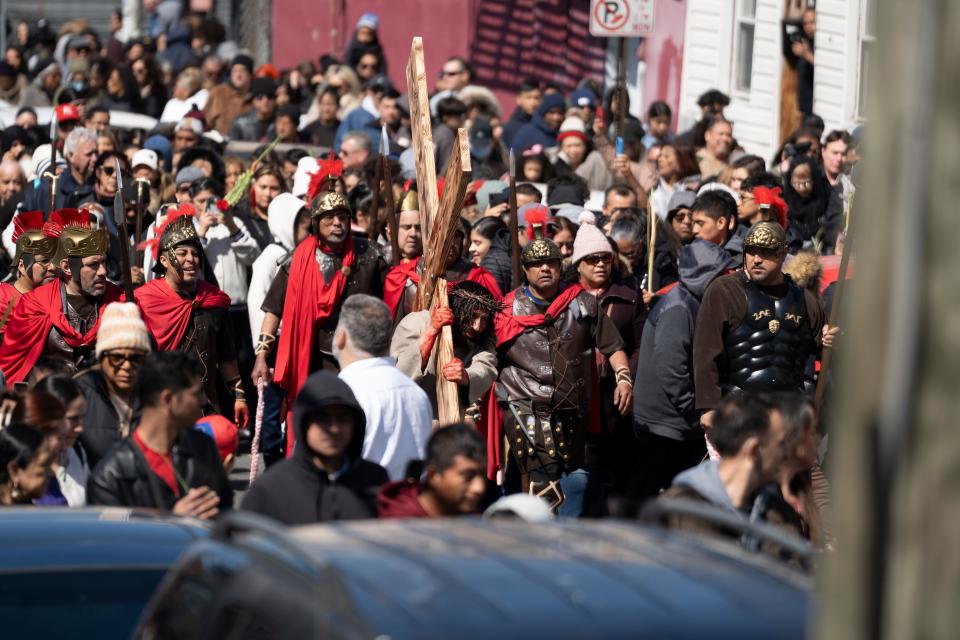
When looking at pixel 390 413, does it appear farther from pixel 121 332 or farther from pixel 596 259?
pixel 596 259

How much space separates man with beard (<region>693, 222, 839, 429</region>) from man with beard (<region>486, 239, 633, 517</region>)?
63cm

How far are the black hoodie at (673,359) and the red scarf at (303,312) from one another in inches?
71.2

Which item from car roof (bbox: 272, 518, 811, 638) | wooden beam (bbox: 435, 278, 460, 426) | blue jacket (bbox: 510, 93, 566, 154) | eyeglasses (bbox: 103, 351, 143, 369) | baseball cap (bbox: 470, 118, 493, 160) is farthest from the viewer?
blue jacket (bbox: 510, 93, 566, 154)

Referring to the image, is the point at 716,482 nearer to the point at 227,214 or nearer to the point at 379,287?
the point at 379,287

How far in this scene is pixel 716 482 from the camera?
5949mm

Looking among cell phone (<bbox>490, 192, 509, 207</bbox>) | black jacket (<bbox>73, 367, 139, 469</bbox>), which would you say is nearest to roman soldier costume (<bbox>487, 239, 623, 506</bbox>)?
black jacket (<bbox>73, 367, 139, 469</bbox>)

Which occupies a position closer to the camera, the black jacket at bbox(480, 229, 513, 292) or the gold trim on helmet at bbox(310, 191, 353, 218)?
the gold trim on helmet at bbox(310, 191, 353, 218)

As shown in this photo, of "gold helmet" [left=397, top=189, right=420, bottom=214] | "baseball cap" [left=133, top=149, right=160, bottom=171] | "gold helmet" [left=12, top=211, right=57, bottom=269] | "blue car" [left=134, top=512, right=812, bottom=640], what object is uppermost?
"baseball cap" [left=133, top=149, right=160, bottom=171]

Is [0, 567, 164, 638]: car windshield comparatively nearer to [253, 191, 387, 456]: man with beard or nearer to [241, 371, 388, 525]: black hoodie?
[241, 371, 388, 525]: black hoodie

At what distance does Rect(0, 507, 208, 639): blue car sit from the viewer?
5254 millimetres

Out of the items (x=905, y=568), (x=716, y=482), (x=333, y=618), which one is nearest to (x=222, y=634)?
(x=333, y=618)

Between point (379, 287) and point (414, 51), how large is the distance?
1.67 metres

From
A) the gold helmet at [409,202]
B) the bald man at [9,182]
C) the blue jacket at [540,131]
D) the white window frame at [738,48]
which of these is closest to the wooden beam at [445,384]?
the gold helmet at [409,202]

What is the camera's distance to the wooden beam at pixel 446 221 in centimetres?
877
